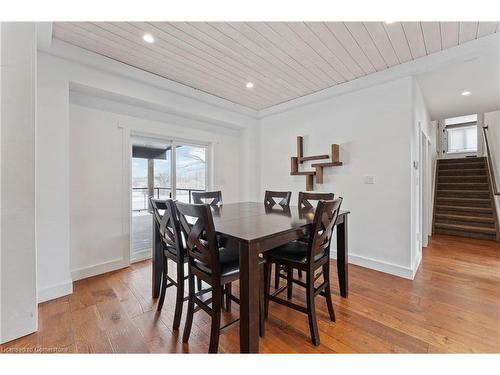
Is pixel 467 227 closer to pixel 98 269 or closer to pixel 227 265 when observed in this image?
pixel 227 265

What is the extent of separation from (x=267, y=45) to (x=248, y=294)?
2.24 meters

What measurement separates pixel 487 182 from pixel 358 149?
4248 millimetres

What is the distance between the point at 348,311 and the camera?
1877 mm

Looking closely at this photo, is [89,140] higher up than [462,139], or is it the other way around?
[462,139]

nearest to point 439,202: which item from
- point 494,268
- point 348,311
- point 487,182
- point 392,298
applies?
point 487,182

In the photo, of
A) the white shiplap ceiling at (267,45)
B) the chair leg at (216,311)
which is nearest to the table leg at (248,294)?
the chair leg at (216,311)

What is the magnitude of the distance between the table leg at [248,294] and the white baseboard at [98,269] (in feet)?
7.58

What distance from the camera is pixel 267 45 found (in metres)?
2.16

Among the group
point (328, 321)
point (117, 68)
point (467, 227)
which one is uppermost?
point (117, 68)

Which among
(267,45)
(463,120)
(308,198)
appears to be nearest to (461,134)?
(463,120)

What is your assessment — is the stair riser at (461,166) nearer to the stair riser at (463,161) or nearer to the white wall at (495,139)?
the stair riser at (463,161)

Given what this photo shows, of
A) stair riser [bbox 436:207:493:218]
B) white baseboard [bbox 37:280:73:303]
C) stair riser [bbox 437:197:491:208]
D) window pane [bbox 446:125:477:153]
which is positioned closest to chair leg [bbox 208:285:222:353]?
white baseboard [bbox 37:280:73:303]
